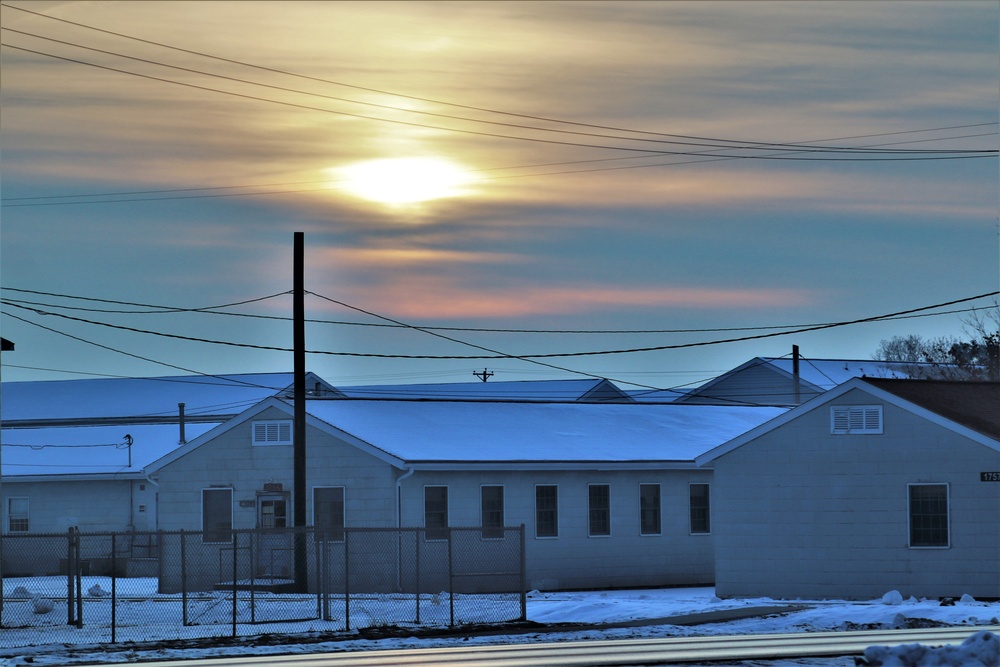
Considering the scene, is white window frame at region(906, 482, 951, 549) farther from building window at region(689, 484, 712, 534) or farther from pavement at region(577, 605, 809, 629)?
building window at region(689, 484, 712, 534)

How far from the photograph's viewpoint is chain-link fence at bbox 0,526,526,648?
26453 millimetres

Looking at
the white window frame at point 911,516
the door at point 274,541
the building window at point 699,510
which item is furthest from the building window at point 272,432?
the white window frame at point 911,516

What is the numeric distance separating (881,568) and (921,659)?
1509 cm

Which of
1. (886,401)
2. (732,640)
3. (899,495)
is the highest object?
(886,401)

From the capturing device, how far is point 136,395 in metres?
79.5

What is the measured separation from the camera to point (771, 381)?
253ft

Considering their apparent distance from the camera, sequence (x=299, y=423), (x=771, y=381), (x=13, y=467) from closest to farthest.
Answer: (x=299, y=423)
(x=13, y=467)
(x=771, y=381)

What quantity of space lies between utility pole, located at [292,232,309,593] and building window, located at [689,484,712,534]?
11.3m

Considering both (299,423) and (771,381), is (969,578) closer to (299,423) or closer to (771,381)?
(299,423)

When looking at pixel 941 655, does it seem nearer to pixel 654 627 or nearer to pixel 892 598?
pixel 654 627

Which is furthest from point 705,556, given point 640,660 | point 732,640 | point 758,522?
point 640,660

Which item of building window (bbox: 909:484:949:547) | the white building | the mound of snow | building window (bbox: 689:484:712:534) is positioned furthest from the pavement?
building window (bbox: 689:484:712:534)

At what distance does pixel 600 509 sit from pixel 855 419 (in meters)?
8.91

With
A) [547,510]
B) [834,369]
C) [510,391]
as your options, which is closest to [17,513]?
[547,510]
